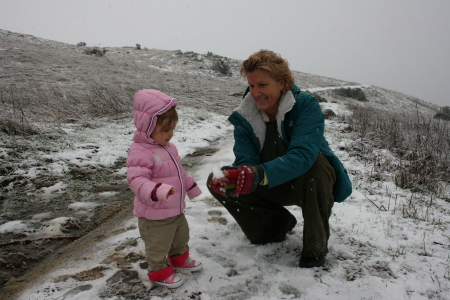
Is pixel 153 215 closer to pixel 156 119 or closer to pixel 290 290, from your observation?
pixel 156 119

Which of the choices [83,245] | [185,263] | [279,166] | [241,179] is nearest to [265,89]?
[279,166]

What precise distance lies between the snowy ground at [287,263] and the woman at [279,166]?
20 cm

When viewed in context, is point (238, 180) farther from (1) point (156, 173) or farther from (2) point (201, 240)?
(2) point (201, 240)

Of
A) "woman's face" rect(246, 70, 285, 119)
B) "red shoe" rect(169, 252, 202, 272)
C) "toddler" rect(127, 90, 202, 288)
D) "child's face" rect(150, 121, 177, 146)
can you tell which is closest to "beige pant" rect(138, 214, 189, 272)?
"toddler" rect(127, 90, 202, 288)

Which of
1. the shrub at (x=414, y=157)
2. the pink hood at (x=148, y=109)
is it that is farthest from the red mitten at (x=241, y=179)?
the shrub at (x=414, y=157)

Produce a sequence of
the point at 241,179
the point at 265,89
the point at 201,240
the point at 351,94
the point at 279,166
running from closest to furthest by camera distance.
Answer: the point at 241,179 < the point at 279,166 < the point at 265,89 < the point at 201,240 < the point at 351,94

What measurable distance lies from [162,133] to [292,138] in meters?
1.04

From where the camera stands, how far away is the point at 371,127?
780cm

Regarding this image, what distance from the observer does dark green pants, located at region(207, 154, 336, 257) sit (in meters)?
2.20

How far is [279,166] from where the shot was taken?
207 centimetres

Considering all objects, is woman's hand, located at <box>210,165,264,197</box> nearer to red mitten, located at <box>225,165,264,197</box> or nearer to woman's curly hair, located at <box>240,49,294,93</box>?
red mitten, located at <box>225,165,264,197</box>

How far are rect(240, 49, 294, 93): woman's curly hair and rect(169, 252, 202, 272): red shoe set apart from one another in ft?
5.38

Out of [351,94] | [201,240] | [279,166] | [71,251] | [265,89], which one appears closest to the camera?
[279,166]

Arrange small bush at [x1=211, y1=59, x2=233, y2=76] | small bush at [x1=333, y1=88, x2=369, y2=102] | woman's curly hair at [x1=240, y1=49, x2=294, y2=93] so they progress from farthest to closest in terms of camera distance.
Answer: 1. small bush at [x1=211, y1=59, x2=233, y2=76]
2. small bush at [x1=333, y1=88, x2=369, y2=102]
3. woman's curly hair at [x1=240, y1=49, x2=294, y2=93]
